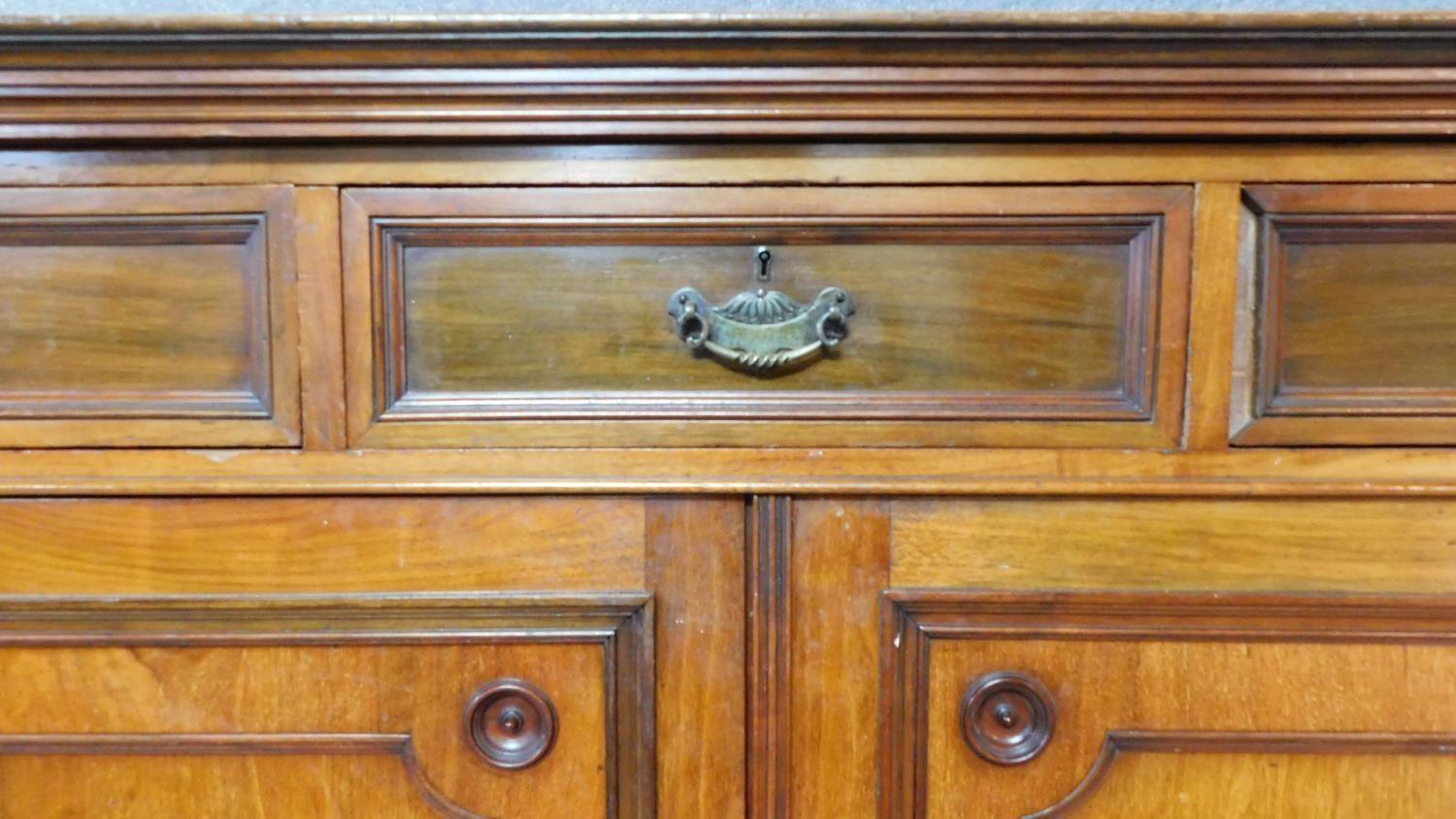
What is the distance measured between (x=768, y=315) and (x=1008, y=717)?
0.23m

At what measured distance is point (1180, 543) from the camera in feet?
1.42

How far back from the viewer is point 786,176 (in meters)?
0.42

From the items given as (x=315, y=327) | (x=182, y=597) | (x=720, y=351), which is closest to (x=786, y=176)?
(x=720, y=351)

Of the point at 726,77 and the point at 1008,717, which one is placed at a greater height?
the point at 726,77

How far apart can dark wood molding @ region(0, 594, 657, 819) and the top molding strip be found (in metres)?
0.22

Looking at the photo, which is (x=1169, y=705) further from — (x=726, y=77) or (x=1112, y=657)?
(x=726, y=77)

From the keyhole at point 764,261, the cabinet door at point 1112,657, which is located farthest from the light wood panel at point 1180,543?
the keyhole at point 764,261

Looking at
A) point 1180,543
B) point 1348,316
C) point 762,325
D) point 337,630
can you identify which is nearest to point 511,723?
point 337,630

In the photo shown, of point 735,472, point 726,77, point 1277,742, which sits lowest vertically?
point 1277,742

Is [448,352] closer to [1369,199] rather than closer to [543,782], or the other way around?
[543,782]

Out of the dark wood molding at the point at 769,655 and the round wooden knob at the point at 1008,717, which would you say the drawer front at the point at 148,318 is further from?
the round wooden knob at the point at 1008,717

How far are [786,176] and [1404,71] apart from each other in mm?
269

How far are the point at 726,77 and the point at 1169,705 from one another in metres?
0.36

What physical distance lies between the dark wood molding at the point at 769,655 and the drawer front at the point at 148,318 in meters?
0.23
